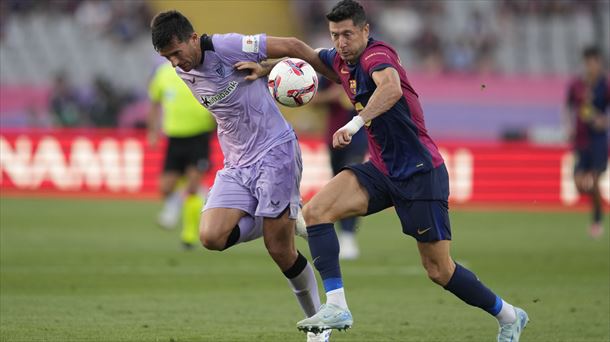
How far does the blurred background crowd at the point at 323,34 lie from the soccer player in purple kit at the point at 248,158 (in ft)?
66.6

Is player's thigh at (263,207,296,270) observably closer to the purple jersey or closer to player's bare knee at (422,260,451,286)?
the purple jersey

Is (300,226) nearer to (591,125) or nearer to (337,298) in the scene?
(337,298)

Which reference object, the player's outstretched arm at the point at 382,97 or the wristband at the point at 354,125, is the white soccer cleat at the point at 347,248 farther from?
the wristband at the point at 354,125

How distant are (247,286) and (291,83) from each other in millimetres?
4324

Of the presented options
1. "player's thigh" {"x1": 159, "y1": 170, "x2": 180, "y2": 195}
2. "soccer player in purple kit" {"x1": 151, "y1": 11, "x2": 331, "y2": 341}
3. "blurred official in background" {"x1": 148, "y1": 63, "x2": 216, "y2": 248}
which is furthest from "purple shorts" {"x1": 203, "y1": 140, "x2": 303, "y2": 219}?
"player's thigh" {"x1": 159, "y1": 170, "x2": 180, "y2": 195}

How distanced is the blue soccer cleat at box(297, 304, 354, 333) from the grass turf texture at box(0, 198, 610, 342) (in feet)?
3.30

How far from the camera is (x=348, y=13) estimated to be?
7848 millimetres

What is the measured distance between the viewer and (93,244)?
16062mm

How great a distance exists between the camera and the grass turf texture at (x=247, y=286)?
905cm

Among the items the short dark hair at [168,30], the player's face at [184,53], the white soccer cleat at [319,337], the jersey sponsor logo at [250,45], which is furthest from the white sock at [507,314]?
the short dark hair at [168,30]

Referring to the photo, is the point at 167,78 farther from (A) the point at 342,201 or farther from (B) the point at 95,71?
(B) the point at 95,71

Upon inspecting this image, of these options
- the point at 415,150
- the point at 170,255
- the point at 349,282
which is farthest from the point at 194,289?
the point at 415,150

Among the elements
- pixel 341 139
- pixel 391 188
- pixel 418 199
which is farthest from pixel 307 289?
pixel 341 139

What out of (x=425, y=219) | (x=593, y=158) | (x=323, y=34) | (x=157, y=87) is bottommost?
(x=323, y=34)
